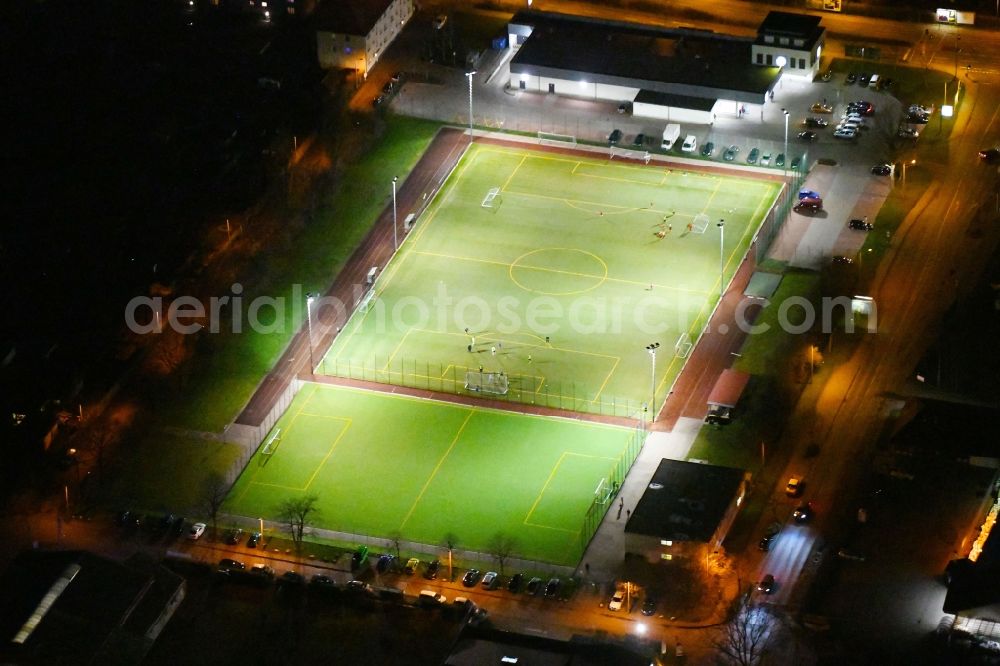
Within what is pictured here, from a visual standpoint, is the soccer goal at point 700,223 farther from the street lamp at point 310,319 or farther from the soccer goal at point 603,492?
the soccer goal at point 603,492

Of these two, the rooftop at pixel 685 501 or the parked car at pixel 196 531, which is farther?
the parked car at pixel 196 531

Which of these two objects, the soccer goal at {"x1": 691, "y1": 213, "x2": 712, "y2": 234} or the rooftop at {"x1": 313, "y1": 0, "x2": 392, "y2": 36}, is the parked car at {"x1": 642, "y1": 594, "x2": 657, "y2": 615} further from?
the rooftop at {"x1": 313, "y1": 0, "x2": 392, "y2": 36}

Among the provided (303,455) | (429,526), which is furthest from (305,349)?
(429,526)

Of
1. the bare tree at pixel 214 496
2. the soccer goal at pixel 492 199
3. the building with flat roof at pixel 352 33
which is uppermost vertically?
the building with flat roof at pixel 352 33

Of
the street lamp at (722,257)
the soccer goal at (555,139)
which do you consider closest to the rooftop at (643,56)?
the soccer goal at (555,139)

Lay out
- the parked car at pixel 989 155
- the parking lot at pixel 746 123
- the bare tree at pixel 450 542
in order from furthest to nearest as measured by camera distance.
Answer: the parked car at pixel 989 155, the parking lot at pixel 746 123, the bare tree at pixel 450 542

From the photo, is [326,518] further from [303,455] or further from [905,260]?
[905,260]

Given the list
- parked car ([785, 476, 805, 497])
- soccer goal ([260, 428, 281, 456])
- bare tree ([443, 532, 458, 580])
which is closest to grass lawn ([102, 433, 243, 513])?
soccer goal ([260, 428, 281, 456])

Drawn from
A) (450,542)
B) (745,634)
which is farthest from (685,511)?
(450,542)

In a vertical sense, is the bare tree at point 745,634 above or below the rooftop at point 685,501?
below
